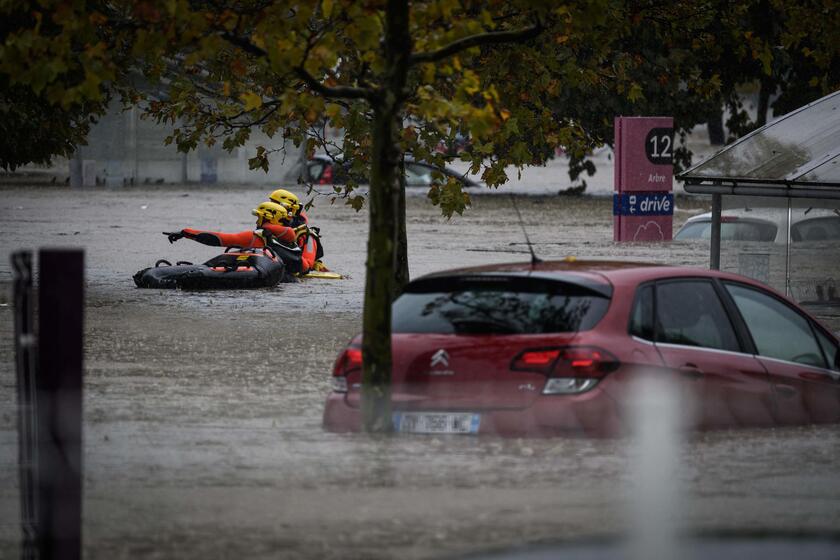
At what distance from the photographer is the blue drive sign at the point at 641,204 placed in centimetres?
3503

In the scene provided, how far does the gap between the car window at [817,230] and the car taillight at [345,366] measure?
9744 millimetres

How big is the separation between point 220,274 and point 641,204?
1352cm

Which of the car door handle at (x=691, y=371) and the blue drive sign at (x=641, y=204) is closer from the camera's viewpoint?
the car door handle at (x=691, y=371)

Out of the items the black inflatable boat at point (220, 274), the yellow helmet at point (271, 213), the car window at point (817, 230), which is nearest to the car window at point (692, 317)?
the car window at point (817, 230)

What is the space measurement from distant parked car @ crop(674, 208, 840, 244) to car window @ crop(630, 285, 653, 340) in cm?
927

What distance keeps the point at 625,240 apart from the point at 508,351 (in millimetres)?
25627

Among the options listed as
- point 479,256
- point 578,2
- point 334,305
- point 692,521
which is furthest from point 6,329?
point 479,256

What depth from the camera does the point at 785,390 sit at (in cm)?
1077

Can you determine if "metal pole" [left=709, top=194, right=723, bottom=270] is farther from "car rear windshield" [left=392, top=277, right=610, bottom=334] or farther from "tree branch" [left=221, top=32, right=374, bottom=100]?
"car rear windshield" [left=392, top=277, right=610, bottom=334]

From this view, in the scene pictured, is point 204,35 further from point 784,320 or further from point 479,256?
point 479,256

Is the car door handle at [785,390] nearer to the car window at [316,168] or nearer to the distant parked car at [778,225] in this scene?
the distant parked car at [778,225]

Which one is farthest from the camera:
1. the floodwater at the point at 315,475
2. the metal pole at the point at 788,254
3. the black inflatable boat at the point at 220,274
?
the black inflatable boat at the point at 220,274

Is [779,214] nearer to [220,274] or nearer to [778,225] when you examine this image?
[778,225]

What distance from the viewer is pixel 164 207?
48844mm
